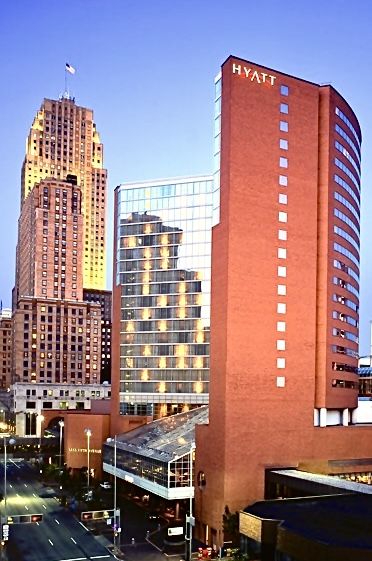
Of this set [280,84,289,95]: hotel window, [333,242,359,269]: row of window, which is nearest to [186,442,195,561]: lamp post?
[333,242,359,269]: row of window

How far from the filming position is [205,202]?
13138 centimetres

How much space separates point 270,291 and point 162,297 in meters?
50.1

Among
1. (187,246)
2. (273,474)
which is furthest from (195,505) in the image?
(187,246)

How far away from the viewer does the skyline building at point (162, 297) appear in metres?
131

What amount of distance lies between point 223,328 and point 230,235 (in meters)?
12.0

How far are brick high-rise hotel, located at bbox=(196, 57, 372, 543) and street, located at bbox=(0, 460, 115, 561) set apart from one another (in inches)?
607

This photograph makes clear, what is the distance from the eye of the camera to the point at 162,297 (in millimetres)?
134000

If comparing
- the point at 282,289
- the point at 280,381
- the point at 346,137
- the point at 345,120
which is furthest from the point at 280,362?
the point at 345,120

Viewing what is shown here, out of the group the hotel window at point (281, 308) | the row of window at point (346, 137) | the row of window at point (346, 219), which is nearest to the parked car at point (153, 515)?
the hotel window at point (281, 308)

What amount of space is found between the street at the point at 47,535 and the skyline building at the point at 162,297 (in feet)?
99.0

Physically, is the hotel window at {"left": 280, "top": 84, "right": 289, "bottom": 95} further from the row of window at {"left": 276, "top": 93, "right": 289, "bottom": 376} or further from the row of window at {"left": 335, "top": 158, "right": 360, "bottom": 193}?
the row of window at {"left": 335, "top": 158, "right": 360, "bottom": 193}

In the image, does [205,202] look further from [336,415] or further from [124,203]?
[336,415]

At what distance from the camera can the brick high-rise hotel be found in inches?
3246

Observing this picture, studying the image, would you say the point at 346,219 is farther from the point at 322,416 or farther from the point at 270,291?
the point at 322,416
